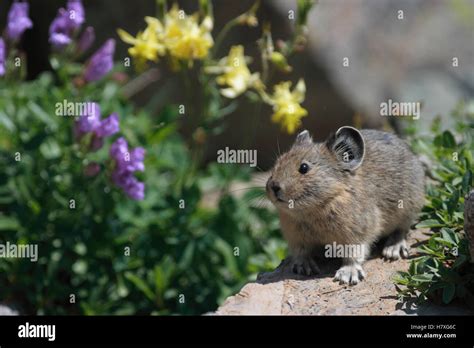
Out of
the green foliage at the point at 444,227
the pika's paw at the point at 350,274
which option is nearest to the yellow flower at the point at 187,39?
the green foliage at the point at 444,227

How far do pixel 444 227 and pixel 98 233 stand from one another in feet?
9.61

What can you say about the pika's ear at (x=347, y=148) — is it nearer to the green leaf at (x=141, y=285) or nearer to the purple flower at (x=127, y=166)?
the purple flower at (x=127, y=166)

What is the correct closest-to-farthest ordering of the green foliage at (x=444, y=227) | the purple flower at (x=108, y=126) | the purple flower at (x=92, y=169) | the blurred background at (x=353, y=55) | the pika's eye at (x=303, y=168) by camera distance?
1. the green foliage at (x=444, y=227)
2. the pika's eye at (x=303, y=168)
3. the purple flower at (x=108, y=126)
4. the purple flower at (x=92, y=169)
5. the blurred background at (x=353, y=55)

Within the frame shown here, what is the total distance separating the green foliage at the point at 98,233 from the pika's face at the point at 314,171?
1.52 metres

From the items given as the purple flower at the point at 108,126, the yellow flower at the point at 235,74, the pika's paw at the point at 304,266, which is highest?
the yellow flower at the point at 235,74

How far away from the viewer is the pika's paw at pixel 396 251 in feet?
18.2

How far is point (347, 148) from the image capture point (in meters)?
5.45

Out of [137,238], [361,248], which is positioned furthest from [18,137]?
[361,248]

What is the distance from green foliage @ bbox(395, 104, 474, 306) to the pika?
0.28m

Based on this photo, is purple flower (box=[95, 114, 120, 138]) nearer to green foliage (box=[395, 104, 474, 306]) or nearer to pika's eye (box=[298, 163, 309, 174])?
pika's eye (box=[298, 163, 309, 174])

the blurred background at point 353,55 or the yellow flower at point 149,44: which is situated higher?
the blurred background at point 353,55

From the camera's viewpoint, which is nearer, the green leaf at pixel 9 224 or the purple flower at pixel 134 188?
the purple flower at pixel 134 188

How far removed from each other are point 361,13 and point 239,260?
4492mm

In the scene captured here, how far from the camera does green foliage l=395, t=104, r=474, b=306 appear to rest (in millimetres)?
4801
